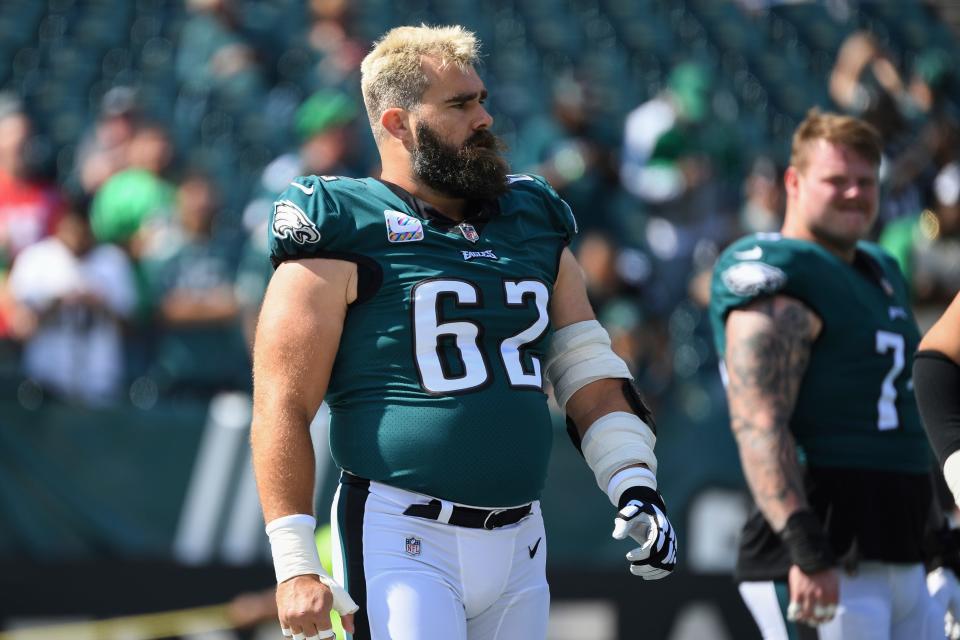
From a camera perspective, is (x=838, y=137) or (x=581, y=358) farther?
(x=838, y=137)

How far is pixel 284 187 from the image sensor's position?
8523mm

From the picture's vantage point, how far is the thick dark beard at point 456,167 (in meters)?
3.57

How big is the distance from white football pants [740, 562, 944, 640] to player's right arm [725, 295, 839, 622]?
9cm

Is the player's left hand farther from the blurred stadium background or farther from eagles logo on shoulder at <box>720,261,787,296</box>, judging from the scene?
the blurred stadium background

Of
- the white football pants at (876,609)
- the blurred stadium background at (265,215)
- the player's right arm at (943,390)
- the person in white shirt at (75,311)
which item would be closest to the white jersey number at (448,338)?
the player's right arm at (943,390)

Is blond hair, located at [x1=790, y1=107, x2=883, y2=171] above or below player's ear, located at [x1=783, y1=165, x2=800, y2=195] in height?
above

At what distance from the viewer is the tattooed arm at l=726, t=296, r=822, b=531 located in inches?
167

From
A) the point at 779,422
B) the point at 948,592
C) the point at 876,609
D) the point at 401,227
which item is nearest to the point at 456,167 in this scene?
the point at 401,227

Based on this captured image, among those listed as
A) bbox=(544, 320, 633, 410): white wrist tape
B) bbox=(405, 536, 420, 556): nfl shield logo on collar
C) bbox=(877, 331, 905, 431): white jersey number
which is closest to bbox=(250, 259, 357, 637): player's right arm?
bbox=(405, 536, 420, 556): nfl shield logo on collar

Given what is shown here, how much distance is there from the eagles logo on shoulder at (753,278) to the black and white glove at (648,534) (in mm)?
1174

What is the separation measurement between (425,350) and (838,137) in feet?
5.99

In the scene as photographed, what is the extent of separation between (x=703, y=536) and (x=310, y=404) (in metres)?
4.01

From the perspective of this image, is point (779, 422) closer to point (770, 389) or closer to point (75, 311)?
point (770, 389)

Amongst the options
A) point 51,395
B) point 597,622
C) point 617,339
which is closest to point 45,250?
point 51,395
